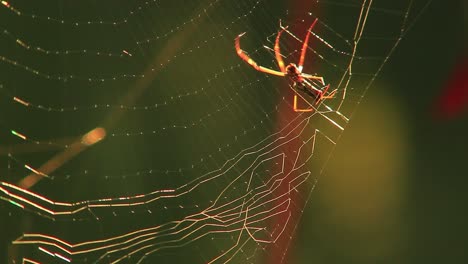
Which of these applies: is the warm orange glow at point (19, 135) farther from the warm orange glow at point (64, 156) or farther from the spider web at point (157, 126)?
the warm orange glow at point (64, 156)

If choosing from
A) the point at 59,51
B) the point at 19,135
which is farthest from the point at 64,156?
the point at 59,51

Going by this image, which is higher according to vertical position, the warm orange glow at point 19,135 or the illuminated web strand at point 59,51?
the illuminated web strand at point 59,51

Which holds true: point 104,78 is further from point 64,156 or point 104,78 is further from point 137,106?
point 64,156

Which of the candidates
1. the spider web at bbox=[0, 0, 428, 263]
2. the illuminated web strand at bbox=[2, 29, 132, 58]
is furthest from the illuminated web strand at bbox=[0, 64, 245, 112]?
the illuminated web strand at bbox=[2, 29, 132, 58]

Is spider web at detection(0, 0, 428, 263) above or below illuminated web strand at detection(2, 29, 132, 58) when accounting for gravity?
below

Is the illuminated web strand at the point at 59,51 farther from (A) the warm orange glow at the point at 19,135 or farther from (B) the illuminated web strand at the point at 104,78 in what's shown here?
(A) the warm orange glow at the point at 19,135

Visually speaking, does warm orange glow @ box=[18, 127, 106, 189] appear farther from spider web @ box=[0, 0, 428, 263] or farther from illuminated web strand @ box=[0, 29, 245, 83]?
illuminated web strand @ box=[0, 29, 245, 83]

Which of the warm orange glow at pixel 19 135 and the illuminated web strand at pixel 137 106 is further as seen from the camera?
the illuminated web strand at pixel 137 106

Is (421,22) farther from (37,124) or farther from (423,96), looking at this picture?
(37,124)

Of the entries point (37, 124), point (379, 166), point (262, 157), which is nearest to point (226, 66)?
point (262, 157)

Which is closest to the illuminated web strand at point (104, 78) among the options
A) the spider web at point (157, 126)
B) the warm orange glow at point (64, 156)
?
the spider web at point (157, 126)
